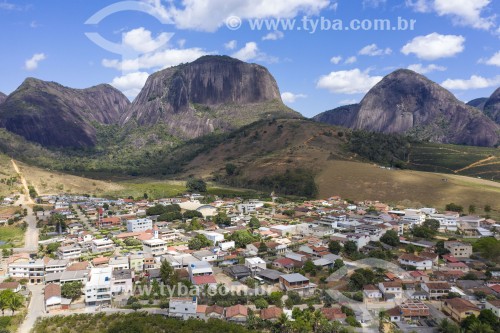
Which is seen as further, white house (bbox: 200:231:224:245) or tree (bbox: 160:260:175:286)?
white house (bbox: 200:231:224:245)

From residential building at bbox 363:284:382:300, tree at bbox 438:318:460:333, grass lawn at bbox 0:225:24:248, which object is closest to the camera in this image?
tree at bbox 438:318:460:333

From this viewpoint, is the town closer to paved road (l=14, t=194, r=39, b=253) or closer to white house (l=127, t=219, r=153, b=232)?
white house (l=127, t=219, r=153, b=232)

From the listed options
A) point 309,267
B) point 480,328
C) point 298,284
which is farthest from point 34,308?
point 480,328

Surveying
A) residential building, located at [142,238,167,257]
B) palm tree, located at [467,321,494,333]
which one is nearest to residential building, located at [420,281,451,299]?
palm tree, located at [467,321,494,333]

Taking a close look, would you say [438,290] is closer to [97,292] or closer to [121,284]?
[121,284]

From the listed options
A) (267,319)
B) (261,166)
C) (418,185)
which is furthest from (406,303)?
(261,166)

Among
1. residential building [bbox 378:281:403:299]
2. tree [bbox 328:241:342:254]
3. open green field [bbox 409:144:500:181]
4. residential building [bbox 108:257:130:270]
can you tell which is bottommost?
residential building [bbox 378:281:403:299]
